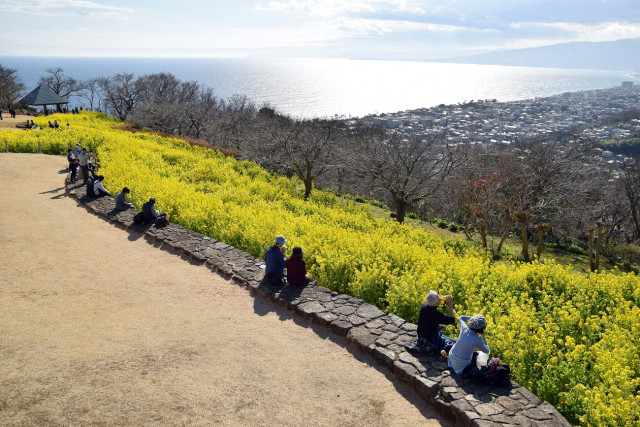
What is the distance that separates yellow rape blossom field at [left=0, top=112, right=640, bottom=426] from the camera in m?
6.39

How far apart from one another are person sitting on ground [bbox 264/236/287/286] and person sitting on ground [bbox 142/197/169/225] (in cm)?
578

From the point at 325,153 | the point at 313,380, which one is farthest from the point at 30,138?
the point at 313,380

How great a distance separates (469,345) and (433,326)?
2.69ft

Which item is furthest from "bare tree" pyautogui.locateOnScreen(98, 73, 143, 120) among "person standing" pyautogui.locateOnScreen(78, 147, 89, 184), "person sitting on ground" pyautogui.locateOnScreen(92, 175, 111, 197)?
"person sitting on ground" pyautogui.locateOnScreen(92, 175, 111, 197)

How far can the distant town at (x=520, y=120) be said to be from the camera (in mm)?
65938

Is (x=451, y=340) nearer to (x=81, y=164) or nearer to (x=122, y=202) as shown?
(x=122, y=202)

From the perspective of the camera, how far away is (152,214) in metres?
14.1

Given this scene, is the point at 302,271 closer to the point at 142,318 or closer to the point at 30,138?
the point at 142,318

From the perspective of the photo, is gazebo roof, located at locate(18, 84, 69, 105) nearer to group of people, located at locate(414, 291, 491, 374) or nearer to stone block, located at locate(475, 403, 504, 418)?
group of people, located at locate(414, 291, 491, 374)

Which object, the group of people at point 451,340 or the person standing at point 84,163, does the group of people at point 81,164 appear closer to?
the person standing at point 84,163

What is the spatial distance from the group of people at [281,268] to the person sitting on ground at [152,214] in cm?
577

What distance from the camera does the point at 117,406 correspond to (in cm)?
596

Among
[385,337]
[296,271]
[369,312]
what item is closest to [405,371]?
[385,337]

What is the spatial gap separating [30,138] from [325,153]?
19958mm
